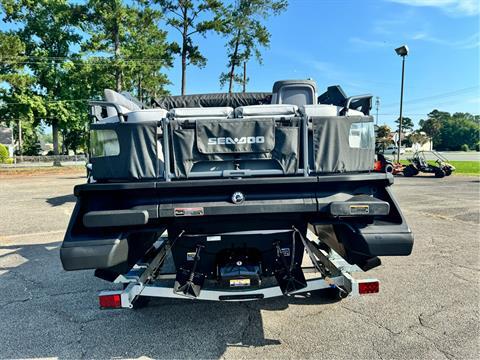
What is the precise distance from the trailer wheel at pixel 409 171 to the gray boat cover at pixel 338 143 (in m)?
19.2

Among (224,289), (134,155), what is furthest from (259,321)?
(134,155)

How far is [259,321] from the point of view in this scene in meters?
3.14

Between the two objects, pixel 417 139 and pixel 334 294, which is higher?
pixel 417 139

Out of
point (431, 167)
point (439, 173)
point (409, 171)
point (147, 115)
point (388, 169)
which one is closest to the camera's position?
point (147, 115)

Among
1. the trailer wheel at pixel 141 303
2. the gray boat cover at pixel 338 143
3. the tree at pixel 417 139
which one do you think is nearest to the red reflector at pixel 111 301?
the trailer wheel at pixel 141 303

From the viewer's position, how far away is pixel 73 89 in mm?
33562

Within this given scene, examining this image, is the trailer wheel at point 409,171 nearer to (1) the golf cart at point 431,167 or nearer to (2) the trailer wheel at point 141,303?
(1) the golf cart at point 431,167

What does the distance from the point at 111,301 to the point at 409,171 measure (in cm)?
2053

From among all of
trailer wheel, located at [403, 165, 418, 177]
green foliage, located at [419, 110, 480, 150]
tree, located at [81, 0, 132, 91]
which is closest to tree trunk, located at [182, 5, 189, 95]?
tree, located at [81, 0, 132, 91]

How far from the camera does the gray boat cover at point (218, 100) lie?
4609 mm

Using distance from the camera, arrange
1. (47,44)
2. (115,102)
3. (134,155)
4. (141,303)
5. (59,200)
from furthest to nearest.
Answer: (47,44), (59,200), (141,303), (115,102), (134,155)

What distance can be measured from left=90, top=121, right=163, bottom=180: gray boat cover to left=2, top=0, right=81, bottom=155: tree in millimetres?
34688

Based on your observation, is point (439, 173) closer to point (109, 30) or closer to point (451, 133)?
point (109, 30)

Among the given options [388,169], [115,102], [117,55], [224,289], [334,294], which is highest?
[117,55]
